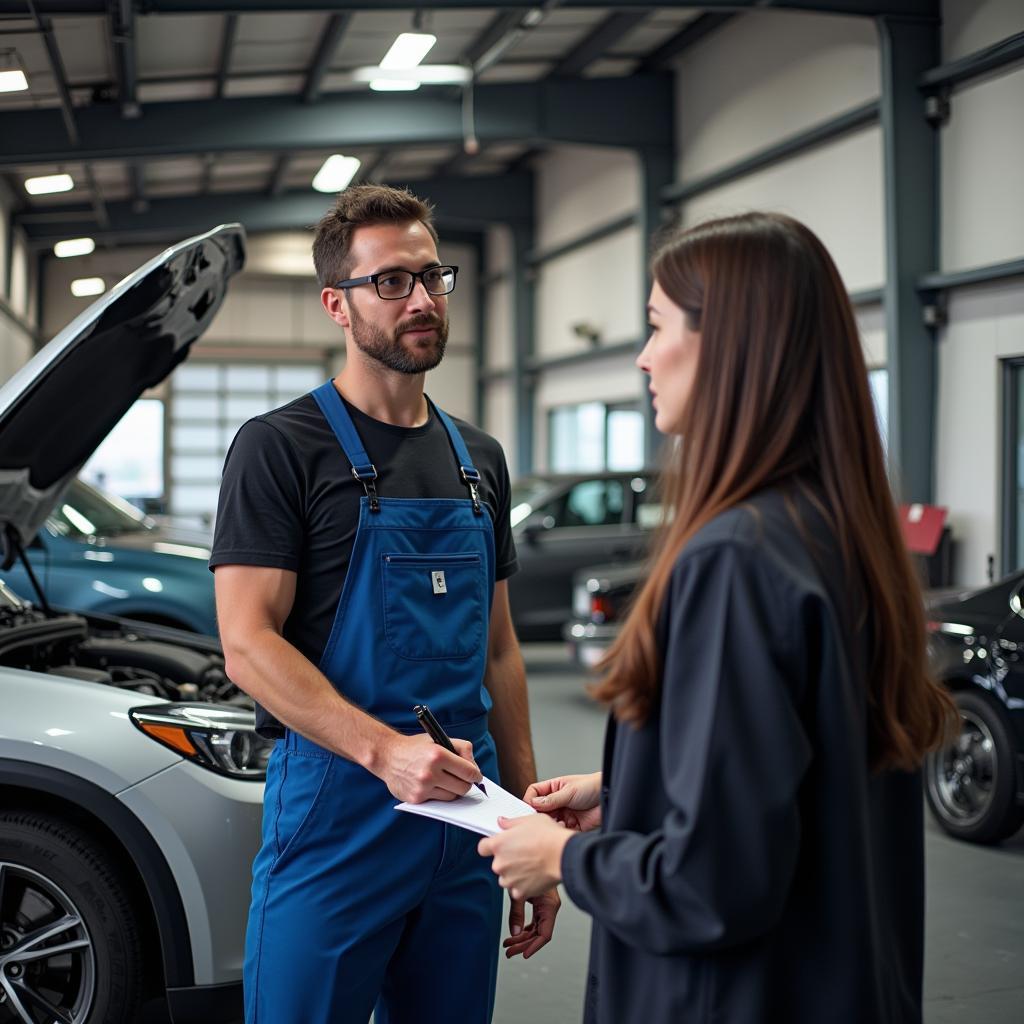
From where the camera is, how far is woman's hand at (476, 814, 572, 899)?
141 centimetres

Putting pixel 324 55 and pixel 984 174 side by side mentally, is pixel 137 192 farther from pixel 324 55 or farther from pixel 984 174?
pixel 984 174

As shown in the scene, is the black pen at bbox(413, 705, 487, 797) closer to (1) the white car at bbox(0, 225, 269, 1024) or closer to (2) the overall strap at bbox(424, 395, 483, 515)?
(2) the overall strap at bbox(424, 395, 483, 515)

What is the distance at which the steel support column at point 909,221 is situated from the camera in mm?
10648

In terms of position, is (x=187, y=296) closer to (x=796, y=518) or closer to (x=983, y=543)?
(x=796, y=518)

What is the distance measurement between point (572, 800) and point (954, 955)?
300 cm

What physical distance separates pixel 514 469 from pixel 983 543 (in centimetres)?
1147

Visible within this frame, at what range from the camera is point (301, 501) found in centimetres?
207

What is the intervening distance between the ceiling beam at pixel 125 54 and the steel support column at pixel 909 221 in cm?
603

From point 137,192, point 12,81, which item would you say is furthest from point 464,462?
point 137,192

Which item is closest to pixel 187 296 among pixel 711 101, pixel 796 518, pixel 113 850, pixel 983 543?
pixel 113 850

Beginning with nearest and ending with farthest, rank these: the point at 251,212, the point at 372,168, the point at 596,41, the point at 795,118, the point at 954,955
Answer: the point at 954,955, the point at 795,118, the point at 596,41, the point at 251,212, the point at 372,168

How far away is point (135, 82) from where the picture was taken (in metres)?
12.5

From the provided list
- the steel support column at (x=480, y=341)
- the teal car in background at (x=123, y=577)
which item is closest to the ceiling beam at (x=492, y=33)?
the teal car in background at (x=123, y=577)

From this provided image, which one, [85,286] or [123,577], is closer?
[123,577]
